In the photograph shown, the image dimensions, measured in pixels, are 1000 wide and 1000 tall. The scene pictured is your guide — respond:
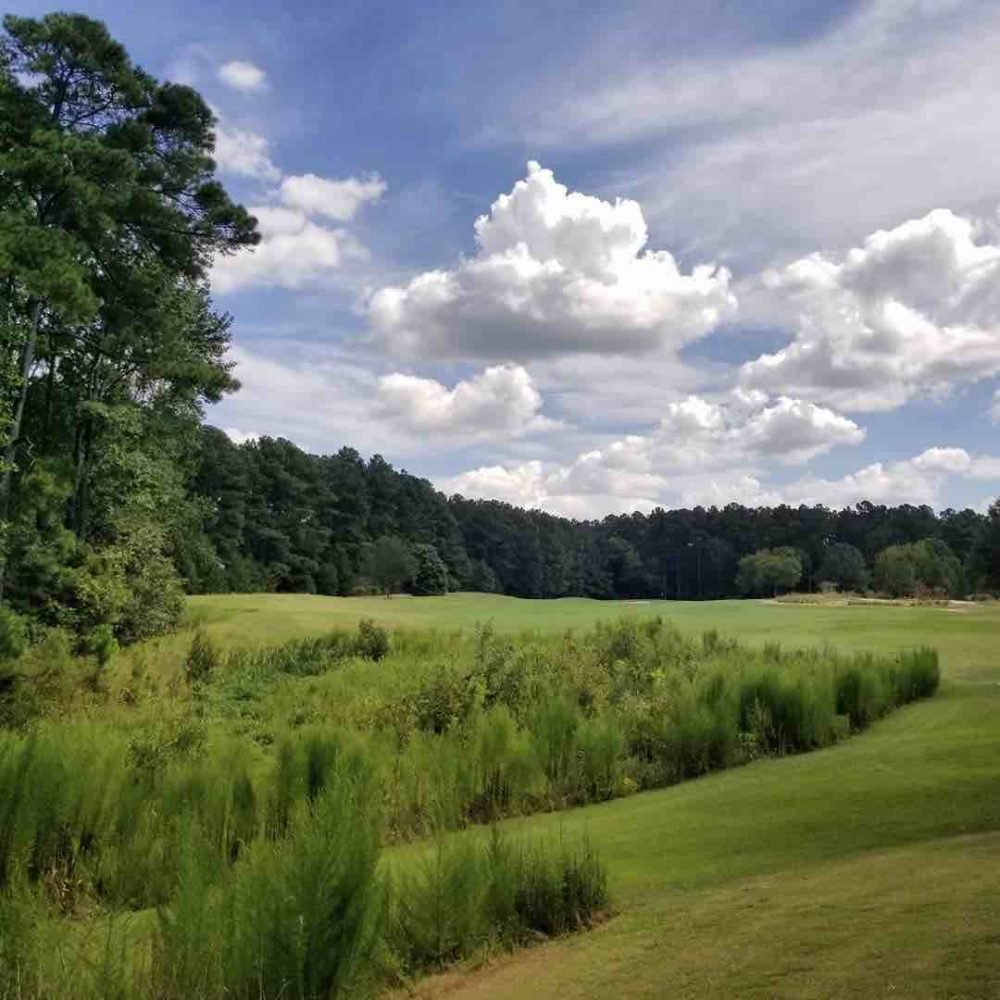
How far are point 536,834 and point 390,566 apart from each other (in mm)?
71308

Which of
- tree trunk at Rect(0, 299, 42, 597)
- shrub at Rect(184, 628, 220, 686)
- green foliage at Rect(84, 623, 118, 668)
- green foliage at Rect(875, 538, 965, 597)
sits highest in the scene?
tree trunk at Rect(0, 299, 42, 597)

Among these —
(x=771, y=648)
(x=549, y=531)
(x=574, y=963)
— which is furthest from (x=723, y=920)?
(x=549, y=531)

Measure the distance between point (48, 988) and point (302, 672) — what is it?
65.4 ft

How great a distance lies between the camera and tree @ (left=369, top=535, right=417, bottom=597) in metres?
77.8

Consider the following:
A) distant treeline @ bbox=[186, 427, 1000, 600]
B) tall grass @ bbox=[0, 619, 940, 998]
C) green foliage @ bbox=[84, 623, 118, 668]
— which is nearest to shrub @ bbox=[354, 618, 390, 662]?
tall grass @ bbox=[0, 619, 940, 998]

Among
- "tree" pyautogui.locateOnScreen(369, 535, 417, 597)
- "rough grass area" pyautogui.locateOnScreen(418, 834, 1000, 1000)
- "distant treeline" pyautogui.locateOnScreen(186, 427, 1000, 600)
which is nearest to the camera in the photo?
"rough grass area" pyautogui.locateOnScreen(418, 834, 1000, 1000)

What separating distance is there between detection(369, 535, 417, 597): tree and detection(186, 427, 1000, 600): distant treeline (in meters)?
0.11

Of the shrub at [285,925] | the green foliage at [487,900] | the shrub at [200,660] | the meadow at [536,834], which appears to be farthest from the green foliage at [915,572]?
the shrub at [285,925]

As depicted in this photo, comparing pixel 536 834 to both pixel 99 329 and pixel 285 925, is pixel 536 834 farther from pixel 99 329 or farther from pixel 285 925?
pixel 99 329

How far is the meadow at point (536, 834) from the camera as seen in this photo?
11.5 ft

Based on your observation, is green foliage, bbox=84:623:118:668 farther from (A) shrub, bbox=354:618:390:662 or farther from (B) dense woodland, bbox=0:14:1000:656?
(A) shrub, bbox=354:618:390:662

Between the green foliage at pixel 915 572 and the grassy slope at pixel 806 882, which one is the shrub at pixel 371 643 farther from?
the green foliage at pixel 915 572

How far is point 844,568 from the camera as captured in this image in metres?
96.2

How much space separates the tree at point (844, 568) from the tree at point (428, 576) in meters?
41.6
